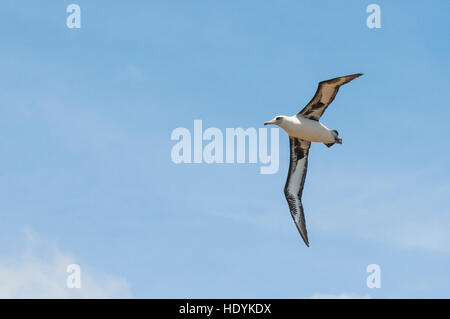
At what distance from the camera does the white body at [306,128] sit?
34062 mm

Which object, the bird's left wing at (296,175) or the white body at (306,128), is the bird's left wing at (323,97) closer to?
the white body at (306,128)

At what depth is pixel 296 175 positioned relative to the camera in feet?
120

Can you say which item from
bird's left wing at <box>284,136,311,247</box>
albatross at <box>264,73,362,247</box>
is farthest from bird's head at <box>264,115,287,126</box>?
bird's left wing at <box>284,136,311,247</box>

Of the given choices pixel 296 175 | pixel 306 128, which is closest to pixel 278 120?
pixel 306 128

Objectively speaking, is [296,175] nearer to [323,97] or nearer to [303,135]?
[303,135]

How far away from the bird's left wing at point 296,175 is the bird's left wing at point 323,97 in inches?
93.5

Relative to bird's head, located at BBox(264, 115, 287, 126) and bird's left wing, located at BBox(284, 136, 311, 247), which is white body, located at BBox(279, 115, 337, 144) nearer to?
bird's head, located at BBox(264, 115, 287, 126)

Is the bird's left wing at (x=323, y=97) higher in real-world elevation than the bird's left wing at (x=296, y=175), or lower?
higher

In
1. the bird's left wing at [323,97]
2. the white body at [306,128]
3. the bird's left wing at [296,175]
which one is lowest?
the bird's left wing at [296,175]

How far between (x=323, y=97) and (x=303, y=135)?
7.26 ft

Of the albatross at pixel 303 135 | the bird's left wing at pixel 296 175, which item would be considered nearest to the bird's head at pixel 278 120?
the albatross at pixel 303 135
